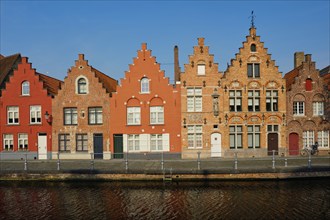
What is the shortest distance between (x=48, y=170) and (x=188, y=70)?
559 inches

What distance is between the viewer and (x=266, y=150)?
75.2 ft

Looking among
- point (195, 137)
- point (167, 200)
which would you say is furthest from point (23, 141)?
point (167, 200)

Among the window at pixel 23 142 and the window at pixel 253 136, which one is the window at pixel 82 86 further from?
the window at pixel 253 136

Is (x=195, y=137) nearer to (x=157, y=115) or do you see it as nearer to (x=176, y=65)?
(x=157, y=115)

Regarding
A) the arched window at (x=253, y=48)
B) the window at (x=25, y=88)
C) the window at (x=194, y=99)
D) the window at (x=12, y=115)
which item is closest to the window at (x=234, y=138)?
the window at (x=194, y=99)

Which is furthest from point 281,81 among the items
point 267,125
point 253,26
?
point 253,26

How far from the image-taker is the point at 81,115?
23.8 metres

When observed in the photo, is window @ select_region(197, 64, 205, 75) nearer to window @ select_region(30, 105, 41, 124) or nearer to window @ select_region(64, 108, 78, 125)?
window @ select_region(64, 108, 78, 125)

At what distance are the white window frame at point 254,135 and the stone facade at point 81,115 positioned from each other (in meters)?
13.3

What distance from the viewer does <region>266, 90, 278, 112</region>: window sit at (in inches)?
915

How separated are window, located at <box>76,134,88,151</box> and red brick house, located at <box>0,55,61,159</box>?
2.81 meters

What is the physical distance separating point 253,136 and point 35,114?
2123cm

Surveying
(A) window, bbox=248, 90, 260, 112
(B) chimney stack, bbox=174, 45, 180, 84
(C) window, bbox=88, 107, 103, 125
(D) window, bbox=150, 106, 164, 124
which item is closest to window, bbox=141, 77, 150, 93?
(D) window, bbox=150, 106, 164, 124

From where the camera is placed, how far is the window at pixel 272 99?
23.2 m
